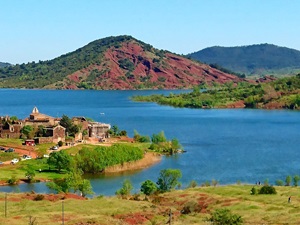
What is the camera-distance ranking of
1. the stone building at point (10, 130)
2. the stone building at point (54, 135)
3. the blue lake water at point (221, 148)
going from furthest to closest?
the stone building at point (10, 130), the stone building at point (54, 135), the blue lake water at point (221, 148)

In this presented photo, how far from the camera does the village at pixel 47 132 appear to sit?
3794 inches

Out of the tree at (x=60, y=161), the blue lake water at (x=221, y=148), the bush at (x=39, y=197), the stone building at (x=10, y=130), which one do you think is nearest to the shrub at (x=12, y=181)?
the blue lake water at (x=221, y=148)

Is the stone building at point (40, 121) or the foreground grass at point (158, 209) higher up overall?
the stone building at point (40, 121)

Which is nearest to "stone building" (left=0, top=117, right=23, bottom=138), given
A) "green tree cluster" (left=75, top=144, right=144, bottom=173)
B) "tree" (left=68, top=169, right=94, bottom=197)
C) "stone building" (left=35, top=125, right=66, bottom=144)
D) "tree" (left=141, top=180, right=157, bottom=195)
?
"stone building" (left=35, top=125, right=66, bottom=144)

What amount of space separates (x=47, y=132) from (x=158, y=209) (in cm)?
5523

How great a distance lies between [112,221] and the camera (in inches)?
1679

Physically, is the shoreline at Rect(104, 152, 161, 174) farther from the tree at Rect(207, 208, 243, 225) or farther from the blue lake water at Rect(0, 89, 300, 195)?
the tree at Rect(207, 208, 243, 225)

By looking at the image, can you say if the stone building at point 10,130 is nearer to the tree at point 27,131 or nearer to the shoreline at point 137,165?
the tree at point 27,131

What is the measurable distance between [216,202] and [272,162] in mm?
42646

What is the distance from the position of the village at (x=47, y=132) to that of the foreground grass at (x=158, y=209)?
38.7m

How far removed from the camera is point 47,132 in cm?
10112

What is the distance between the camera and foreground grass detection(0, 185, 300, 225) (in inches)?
1700

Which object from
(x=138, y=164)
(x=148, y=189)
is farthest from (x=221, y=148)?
(x=148, y=189)

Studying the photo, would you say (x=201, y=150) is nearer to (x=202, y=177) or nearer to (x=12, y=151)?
(x=202, y=177)
